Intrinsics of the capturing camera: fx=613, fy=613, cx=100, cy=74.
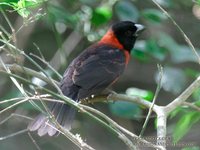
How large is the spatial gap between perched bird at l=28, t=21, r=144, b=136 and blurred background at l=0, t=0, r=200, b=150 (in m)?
0.16

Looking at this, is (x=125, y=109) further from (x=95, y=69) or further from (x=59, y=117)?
(x=59, y=117)

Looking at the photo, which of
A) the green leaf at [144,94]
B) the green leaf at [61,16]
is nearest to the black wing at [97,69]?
the green leaf at [144,94]

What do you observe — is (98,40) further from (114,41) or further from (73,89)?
(73,89)

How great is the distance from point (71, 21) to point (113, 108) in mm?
833

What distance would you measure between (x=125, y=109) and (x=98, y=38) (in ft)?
3.42

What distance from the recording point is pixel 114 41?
5.88m

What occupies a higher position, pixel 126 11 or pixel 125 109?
pixel 126 11

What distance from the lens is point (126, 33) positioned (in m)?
5.89

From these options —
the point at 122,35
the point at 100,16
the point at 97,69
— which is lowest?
→ the point at 122,35

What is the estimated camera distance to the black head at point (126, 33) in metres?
5.82

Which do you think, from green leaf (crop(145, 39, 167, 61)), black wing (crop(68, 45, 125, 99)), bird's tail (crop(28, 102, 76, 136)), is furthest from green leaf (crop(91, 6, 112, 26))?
bird's tail (crop(28, 102, 76, 136))

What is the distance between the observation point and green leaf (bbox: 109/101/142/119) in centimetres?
514

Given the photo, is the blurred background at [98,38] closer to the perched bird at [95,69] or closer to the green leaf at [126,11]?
the green leaf at [126,11]

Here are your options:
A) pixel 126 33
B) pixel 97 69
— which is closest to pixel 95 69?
pixel 97 69
